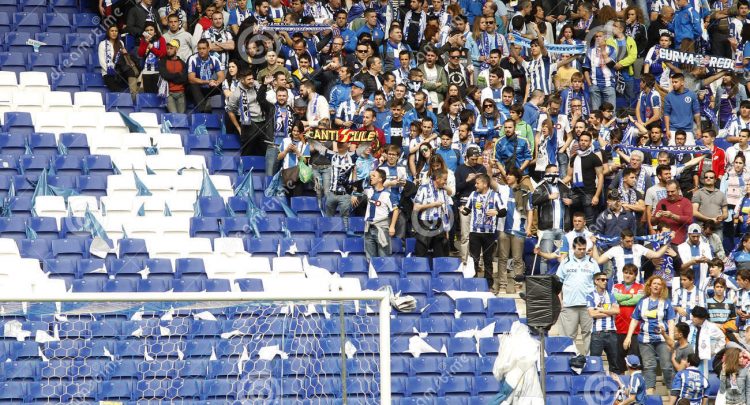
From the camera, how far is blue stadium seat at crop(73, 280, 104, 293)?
61.2ft

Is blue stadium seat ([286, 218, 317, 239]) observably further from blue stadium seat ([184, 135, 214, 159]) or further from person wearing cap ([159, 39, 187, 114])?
person wearing cap ([159, 39, 187, 114])

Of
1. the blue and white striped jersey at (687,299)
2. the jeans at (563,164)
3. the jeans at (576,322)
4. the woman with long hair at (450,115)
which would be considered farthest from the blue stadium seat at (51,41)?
the blue and white striped jersey at (687,299)

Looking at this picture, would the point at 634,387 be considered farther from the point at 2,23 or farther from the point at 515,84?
the point at 2,23

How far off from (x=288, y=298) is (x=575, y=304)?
244 inches

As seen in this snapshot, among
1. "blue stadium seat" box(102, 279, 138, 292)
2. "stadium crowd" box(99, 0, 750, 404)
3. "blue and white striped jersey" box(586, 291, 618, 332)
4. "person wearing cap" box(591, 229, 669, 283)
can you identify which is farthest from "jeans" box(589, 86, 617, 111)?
"blue stadium seat" box(102, 279, 138, 292)

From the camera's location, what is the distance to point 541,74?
22.6m

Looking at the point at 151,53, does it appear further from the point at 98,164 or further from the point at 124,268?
the point at 124,268

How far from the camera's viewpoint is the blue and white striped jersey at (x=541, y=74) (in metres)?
22.6

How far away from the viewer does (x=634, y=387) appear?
18031 mm

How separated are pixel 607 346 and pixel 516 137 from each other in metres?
3.06

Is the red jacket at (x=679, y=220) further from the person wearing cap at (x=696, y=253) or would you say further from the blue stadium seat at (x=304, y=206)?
the blue stadium seat at (x=304, y=206)

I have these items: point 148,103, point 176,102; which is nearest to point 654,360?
point 176,102

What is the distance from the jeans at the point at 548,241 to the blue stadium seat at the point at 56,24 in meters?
7.32

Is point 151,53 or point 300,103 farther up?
point 151,53
